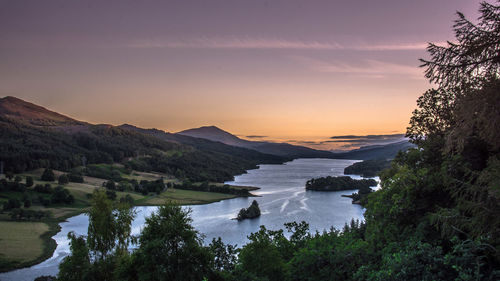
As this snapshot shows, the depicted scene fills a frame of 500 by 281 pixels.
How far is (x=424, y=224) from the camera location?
9.75 m

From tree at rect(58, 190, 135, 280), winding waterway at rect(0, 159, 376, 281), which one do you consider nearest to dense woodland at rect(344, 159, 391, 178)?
winding waterway at rect(0, 159, 376, 281)

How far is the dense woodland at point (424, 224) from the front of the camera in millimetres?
7344

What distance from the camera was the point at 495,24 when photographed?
311 inches

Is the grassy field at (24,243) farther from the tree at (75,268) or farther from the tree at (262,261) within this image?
the tree at (262,261)

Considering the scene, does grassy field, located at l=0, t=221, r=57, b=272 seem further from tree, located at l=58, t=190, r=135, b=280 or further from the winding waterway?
tree, located at l=58, t=190, r=135, b=280

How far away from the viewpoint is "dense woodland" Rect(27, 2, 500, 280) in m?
7.34

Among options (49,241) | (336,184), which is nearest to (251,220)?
(49,241)

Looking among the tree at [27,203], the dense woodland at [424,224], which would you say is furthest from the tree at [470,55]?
the tree at [27,203]

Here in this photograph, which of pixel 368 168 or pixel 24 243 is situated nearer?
pixel 24 243

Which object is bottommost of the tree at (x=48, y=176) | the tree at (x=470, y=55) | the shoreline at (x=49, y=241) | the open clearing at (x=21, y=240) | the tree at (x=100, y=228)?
the shoreline at (x=49, y=241)

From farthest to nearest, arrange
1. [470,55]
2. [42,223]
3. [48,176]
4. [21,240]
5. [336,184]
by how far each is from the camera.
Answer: [48,176]
[336,184]
[42,223]
[21,240]
[470,55]

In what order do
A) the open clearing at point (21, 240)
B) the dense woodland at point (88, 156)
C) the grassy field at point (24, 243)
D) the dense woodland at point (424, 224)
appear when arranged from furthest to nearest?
the dense woodland at point (88, 156), the open clearing at point (21, 240), the grassy field at point (24, 243), the dense woodland at point (424, 224)

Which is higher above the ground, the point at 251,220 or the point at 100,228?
the point at 100,228

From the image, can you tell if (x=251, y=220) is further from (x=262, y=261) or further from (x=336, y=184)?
(x=336, y=184)
